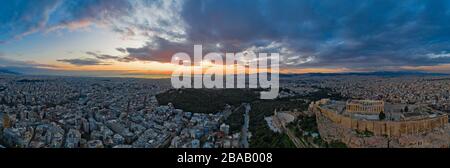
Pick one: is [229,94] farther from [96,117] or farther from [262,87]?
[96,117]

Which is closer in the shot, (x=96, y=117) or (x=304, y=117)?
(x=304, y=117)

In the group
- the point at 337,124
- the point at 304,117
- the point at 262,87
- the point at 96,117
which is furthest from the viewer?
the point at 262,87
